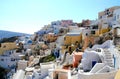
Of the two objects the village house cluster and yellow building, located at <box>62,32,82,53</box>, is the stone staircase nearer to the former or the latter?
the village house cluster

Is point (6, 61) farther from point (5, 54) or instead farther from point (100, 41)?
point (100, 41)

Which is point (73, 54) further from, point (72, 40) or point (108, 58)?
point (72, 40)

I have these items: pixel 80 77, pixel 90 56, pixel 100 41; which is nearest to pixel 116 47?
pixel 90 56

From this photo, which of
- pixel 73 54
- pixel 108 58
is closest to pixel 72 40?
pixel 73 54

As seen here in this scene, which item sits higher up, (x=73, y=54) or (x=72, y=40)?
(x=72, y=40)

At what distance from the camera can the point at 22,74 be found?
2892 cm

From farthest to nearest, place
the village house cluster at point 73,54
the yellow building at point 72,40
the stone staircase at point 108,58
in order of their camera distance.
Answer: the yellow building at point 72,40 < the village house cluster at point 73,54 < the stone staircase at point 108,58

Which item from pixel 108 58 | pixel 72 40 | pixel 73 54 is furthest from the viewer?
pixel 72 40

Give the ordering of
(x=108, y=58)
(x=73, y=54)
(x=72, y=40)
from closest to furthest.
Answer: (x=108, y=58)
(x=73, y=54)
(x=72, y=40)

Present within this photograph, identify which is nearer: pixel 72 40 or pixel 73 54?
pixel 73 54

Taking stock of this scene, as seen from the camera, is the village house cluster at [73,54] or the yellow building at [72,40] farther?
the yellow building at [72,40]

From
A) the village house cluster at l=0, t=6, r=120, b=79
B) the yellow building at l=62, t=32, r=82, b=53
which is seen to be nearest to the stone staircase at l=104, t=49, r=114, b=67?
the village house cluster at l=0, t=6, r=120, b=79

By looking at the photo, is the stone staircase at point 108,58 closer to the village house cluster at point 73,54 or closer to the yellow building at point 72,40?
the village house cluster at point 73,54

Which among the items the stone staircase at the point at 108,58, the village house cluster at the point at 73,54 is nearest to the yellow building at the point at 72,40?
the village house cluster at the point at 73,54
